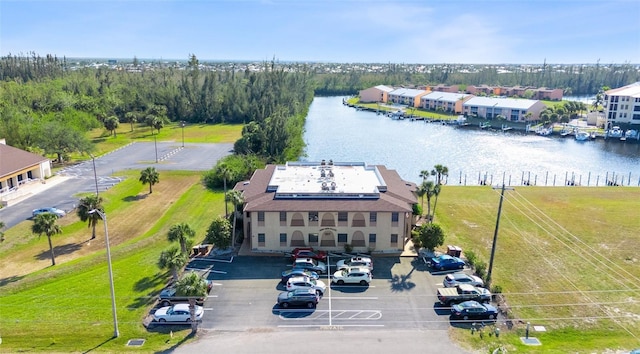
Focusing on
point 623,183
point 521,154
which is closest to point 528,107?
point 521,154

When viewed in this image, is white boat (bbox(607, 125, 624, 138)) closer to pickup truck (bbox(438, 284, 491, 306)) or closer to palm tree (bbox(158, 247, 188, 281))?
pickup truck (bbox(438, 284, 491, 306))

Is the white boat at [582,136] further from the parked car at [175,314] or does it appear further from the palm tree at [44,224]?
the palm tree at [44,224]

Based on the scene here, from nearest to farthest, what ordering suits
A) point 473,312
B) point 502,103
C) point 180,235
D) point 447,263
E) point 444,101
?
point 473,312
point 447,263
point 180,235
point 502,103
point 444,101

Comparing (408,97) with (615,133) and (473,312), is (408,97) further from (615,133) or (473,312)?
(473,312)

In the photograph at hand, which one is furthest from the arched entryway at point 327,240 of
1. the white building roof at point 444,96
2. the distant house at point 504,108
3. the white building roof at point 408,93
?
the white building roof at point 408,93

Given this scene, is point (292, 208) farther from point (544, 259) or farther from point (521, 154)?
point (521, 154)


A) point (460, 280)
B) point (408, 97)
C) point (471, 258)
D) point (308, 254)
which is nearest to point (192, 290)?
point (308, 254)

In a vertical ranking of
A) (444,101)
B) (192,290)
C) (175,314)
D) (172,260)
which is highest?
(444,101)
